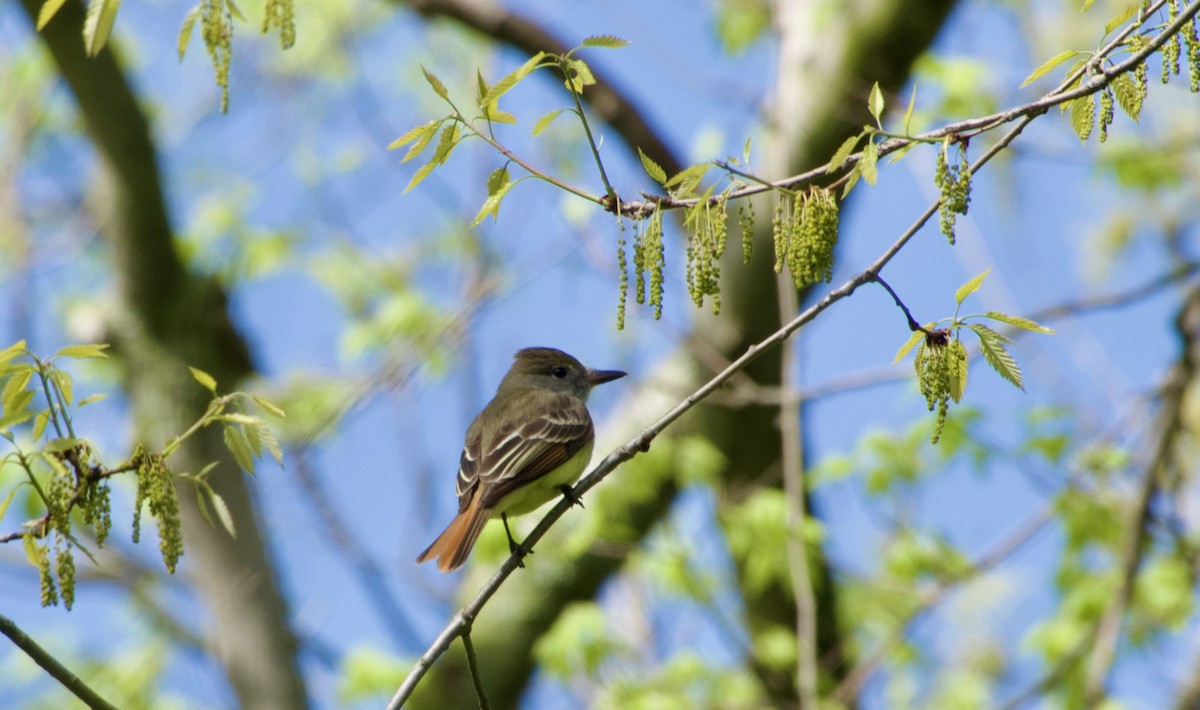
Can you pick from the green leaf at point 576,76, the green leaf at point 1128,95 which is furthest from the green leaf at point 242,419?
the green leaf at point 1128,95

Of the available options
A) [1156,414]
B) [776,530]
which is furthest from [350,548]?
[1156,414]

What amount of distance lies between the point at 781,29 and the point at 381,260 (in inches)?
252

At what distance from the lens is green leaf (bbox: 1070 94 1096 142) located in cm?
281

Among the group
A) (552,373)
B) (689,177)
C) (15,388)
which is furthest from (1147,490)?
(15,388)

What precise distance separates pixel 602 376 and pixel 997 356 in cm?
375

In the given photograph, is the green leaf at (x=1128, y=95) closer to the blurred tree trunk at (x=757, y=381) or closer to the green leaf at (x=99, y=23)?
the green leaf at (x=99, y=23)

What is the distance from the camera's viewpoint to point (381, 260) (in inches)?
567

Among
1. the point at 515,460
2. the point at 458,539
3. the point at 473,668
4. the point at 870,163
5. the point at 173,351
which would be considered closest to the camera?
the point at 870,163

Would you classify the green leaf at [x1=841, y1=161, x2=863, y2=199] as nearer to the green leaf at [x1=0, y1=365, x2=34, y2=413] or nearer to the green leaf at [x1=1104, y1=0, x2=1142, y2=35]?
the green leaf at [x1=1104, y1=0, x2=1142, y2=35]

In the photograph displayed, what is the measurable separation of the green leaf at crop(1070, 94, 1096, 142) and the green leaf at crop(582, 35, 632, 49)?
99cm

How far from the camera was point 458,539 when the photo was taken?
4.76 m

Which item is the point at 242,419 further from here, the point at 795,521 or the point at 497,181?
the point at 795,521

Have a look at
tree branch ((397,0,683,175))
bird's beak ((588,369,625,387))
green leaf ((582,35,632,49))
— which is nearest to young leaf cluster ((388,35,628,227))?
green leaf ((582,35,632,49))

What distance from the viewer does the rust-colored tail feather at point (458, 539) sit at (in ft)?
15.2
